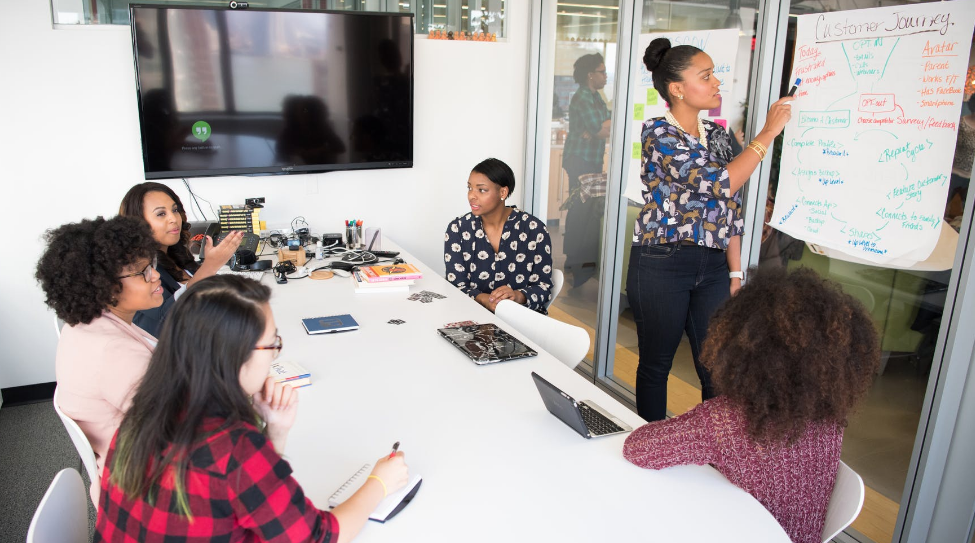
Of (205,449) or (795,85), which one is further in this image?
(795,85)

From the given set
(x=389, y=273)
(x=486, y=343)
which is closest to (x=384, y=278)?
(x=389, y=273)

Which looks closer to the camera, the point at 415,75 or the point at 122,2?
the point at 122,2

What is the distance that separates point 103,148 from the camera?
355 cm

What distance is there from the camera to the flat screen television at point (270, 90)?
3512mm

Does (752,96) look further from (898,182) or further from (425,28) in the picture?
(425,28)

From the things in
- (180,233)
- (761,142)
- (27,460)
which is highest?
(761,142)

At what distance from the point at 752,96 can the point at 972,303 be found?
115 cm

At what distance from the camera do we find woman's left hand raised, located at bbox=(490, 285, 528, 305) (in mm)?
2979

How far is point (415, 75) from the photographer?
413cm

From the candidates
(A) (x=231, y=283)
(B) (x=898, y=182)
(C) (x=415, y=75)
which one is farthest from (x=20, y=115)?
(B) (x=898, y=182)

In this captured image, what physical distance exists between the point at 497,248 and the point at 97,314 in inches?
72.1

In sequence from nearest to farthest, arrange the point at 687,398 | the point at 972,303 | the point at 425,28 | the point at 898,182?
the point at 972,303
the point at 898,182
the point at 687,398
the point at 425,28

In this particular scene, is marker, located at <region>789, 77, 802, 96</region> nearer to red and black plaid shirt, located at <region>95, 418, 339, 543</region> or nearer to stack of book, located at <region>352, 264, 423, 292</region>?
stack of book, located at <region>352, 264, 423, 292</region>

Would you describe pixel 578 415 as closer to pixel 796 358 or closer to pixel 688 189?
pixel 796 358
